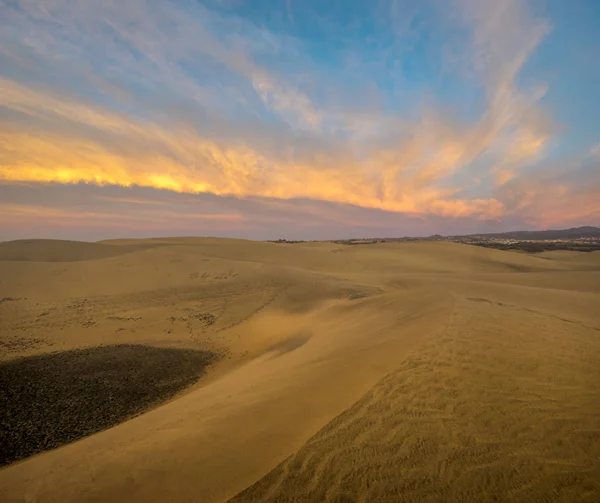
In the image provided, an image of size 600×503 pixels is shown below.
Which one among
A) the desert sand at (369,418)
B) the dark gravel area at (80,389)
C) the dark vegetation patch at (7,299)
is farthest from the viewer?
the dark vegetation patch at (7,299)

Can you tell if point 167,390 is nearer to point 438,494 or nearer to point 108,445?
point 108,445

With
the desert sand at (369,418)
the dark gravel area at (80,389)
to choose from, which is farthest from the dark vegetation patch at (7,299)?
the dark gravel area at (80,389)

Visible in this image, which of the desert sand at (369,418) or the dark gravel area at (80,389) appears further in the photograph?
the dark gravel area at (80,389)

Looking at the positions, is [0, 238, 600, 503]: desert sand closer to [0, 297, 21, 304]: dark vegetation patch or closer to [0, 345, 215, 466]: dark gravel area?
[0, 345, 215, 466]: dark gravel area

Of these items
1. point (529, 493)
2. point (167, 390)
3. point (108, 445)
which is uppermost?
point (529, 493)

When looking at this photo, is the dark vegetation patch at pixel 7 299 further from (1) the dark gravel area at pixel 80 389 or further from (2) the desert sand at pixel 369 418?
(1) the dark gravel area at pixel 80 389

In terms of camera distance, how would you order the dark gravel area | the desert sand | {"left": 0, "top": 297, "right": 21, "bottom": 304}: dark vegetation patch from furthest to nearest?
{"left": 0, "top": 297, "right": 21, "bottom": 304}: dark vegetation patch < the dark gravel area < the desert sand

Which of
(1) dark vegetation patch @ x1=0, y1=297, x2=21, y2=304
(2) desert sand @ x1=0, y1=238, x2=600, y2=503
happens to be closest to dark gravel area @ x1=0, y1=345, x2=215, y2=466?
(2) desert sand @ x1=0, y1=238, x2=600, y2=503

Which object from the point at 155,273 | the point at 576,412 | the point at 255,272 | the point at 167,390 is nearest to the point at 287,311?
the point at 255,272
